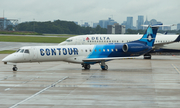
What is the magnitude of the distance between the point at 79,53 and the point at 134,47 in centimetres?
619

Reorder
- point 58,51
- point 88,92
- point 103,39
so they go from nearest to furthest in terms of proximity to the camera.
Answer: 1. point 88,92
2. point 58,51
3. point 103,39

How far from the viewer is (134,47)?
105 ft

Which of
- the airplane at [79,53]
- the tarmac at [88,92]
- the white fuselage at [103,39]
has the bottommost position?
the tarmac at [88,92]

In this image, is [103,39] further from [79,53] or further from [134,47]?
[79,53]

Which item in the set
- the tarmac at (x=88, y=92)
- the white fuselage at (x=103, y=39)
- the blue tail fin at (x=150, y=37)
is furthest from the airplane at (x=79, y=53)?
the white fuselage at (x=103, y=39)

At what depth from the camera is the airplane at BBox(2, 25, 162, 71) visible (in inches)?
1110

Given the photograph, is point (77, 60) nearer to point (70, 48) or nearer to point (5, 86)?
point (70, 48)

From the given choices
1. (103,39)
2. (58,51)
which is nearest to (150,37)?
(58,51)

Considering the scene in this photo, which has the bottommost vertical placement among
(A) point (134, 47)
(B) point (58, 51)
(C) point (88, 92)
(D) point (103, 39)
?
(C) point (88, 92)

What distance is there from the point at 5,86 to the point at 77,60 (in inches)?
429

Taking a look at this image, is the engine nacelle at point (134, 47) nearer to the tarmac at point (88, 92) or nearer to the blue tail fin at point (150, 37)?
the blue tail fin at point (150, 37)

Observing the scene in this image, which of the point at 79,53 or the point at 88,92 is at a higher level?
the point at 79,53

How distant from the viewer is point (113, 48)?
31.3 m

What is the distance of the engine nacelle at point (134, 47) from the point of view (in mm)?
31438
